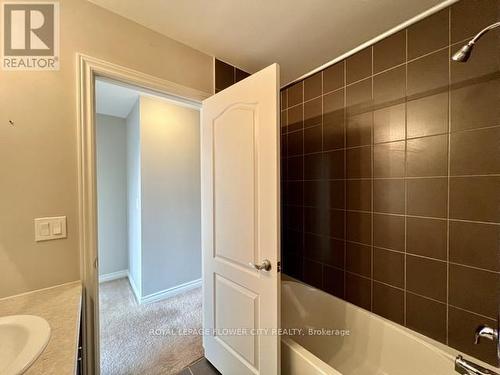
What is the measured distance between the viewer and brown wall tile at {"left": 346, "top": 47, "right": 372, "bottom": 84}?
4.90 ft

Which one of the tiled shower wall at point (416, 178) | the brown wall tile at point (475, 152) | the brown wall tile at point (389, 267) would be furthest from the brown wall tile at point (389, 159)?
the brown wall tile at point (389, 267)

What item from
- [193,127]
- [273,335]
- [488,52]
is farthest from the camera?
[193,127]

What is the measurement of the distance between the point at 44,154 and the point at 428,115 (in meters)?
2.04

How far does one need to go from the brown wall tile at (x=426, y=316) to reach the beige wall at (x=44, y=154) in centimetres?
192

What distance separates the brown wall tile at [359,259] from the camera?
152cm

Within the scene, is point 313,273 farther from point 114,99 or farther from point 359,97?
point 114,99

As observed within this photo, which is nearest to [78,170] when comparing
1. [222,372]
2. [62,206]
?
[62,206]

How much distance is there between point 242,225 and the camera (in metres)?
1.35

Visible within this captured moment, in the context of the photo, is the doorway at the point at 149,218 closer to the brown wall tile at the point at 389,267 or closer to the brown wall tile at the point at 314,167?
the brown wall tile at the point at 314,167

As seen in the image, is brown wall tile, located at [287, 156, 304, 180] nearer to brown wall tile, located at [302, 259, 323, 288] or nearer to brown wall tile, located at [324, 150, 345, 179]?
brown wall tile, located at [324, 150, 345, 179]

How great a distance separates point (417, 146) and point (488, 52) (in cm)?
50

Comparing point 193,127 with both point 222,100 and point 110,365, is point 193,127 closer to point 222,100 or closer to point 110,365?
point 222,100

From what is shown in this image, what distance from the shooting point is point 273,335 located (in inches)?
45.6

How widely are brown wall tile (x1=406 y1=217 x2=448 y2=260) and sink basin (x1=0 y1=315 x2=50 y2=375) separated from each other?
68.3 inches
